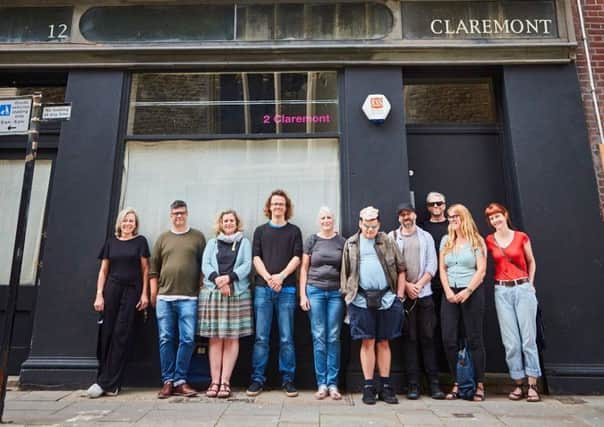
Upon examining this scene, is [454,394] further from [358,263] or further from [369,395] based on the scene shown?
[358,263]

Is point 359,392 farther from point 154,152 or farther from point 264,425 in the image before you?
point 154,152

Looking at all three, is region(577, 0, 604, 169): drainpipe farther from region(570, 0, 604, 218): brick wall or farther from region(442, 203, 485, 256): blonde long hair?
region(442, 203, 485, 256): blonde long hair

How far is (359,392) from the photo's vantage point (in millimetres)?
4660

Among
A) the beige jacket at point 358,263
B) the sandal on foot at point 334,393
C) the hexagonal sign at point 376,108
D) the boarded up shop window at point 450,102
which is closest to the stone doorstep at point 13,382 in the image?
the sandal on foot at point 334,393

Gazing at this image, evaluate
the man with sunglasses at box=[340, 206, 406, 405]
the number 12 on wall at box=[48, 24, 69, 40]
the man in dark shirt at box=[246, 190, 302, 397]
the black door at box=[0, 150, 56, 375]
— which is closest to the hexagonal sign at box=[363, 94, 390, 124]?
the man with sunglasses at box=[340, 206, 406, 405]

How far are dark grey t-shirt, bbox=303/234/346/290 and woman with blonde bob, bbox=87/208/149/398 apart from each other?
191cm

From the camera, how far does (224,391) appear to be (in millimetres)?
4426

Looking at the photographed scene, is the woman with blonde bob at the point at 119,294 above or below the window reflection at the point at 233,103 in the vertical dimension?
below

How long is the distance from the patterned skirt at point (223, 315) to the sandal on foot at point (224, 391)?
51 centimetres

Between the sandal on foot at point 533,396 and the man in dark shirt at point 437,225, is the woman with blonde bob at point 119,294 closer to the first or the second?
the man in dark shirt at point 437,225

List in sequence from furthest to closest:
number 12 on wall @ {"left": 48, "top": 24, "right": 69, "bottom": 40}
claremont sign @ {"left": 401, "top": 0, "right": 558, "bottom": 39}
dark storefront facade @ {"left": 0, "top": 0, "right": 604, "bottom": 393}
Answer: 1. number 12 on wall @ {"left": 48, "top": 24, "right": 69, "bottom": 40}
2. claremont sign @ {"left": 401, "top": 0, "right": 558, "bottom": 39}
3. dark storefront facade @ {"left": 0, "top": 0, "right": 604, "bottom": 393}

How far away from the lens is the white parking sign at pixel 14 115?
3.89 meters

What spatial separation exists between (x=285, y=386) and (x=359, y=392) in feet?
2.67

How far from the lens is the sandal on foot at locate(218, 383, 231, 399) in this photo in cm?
440
